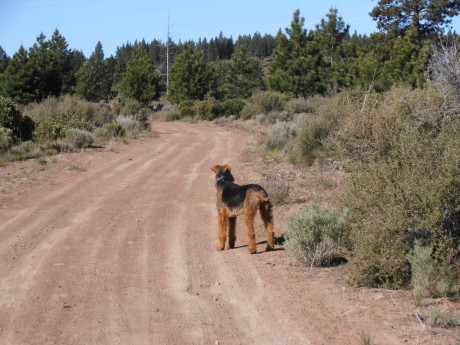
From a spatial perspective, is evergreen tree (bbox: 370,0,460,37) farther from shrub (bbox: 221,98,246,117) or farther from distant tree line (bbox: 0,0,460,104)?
shrub (bbox: 221,98,246,117)

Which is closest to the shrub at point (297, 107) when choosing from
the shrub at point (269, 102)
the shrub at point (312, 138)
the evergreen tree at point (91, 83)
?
the shrub at point (269, 102)

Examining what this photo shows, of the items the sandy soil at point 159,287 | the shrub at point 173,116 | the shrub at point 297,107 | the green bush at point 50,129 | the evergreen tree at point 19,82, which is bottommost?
the sandy soil at point 159,287

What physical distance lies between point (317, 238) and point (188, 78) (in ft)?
170

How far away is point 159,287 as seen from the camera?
22.9 ft

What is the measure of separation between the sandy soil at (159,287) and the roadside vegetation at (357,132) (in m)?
0.48

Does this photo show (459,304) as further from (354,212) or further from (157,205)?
(157,205)

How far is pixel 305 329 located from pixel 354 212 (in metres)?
2.32

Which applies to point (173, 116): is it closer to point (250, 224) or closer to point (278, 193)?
point (278, 193)

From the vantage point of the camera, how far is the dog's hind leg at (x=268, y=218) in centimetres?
825

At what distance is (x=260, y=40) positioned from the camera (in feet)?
454

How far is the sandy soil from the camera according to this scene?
18.2 feet

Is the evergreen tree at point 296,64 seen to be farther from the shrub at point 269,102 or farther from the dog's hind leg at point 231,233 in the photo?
the dog's hind leg at point 231,233

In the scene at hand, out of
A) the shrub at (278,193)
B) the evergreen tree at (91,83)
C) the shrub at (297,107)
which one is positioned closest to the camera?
the shrub at (278,193)

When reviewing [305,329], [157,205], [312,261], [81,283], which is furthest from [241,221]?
[305,329]
